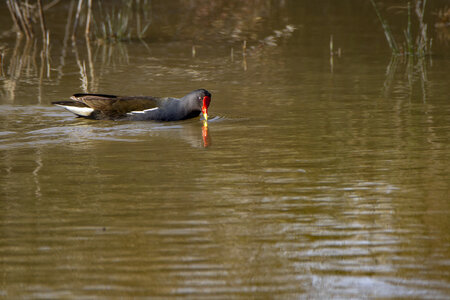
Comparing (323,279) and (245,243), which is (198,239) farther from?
(323,279)

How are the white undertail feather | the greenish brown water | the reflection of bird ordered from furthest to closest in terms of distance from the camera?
the white undertail feather → the reflection of bird → the greenish brown water

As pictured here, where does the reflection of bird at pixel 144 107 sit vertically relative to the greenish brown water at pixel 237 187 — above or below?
above

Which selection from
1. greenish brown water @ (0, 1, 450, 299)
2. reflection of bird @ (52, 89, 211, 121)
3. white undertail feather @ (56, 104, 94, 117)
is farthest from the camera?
white undertail feather @ (56, 104, 94, 117)

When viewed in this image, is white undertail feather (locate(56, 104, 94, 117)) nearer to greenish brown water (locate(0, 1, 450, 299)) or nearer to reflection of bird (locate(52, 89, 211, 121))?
reflection of bird (locate(52, 89, 211, 121))

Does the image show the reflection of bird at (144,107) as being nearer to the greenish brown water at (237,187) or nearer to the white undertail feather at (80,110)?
the white undertail feather at (80,110)

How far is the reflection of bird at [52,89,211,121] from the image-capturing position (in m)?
9.30

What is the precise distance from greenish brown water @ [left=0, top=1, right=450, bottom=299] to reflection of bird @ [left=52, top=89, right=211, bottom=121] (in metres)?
0.13

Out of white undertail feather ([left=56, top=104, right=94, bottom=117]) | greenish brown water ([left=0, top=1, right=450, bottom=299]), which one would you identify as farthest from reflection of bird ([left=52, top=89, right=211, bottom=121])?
greenish brown water ([left=0, top=1, right=450, bottom=299])

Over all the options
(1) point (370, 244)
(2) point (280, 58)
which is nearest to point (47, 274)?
(1) point (370, 244)

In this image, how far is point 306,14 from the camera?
70.5ft

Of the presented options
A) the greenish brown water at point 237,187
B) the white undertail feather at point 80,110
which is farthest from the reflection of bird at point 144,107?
the greenish brown water at point 237,187

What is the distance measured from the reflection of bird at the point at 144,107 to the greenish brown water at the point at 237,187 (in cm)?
13

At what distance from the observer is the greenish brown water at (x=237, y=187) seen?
178 inches

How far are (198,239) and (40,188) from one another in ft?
5.97
